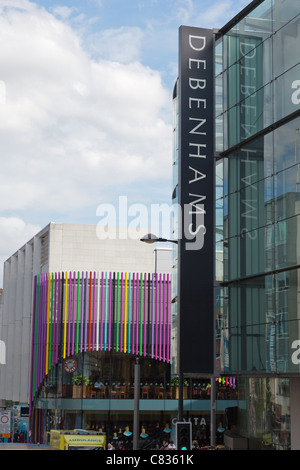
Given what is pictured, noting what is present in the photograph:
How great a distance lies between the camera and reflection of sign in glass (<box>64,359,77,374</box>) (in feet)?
188

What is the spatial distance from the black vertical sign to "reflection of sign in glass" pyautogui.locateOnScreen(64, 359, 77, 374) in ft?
93.2

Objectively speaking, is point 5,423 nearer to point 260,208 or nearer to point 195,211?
point 195,211

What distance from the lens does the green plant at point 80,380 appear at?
57094 mm

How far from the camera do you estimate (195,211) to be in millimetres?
30844

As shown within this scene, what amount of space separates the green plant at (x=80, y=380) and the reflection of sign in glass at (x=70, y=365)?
0.59 m

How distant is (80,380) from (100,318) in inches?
191

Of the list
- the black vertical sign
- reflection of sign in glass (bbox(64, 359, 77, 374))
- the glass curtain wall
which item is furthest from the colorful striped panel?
the glass curtain wall

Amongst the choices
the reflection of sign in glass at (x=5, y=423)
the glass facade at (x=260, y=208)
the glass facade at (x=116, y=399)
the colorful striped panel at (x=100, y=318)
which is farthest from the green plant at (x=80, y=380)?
the glass facade at (x=260, y=208)

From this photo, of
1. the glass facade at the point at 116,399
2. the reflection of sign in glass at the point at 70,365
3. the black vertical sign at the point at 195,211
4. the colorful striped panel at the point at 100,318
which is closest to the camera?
the black vertical sign at the point at 195,211

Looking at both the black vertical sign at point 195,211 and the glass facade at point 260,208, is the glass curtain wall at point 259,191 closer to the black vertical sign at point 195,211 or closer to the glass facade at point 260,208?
the glass facade at point 260,208

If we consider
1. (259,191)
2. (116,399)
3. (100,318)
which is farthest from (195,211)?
(116,399)

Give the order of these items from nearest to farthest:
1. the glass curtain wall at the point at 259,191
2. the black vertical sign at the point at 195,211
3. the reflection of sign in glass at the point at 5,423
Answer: the glass curtain wall at the point at 259,191 < the black vertical sign at the point at 195,211 < the reflection of sign in glass at the point at 5,423
